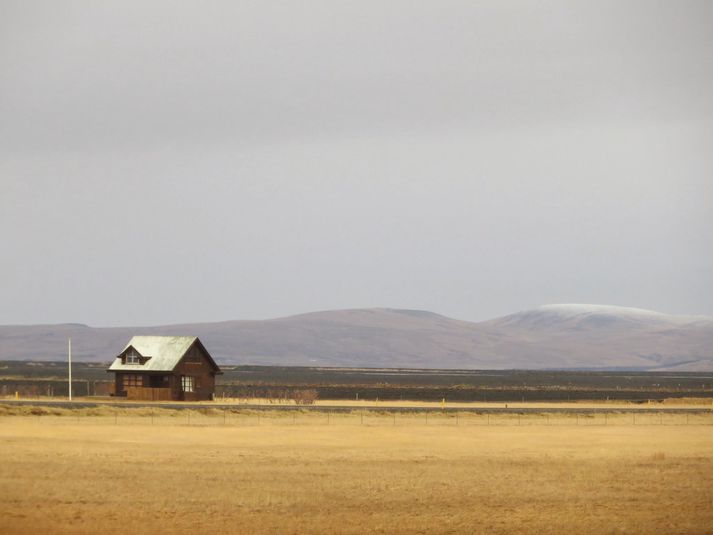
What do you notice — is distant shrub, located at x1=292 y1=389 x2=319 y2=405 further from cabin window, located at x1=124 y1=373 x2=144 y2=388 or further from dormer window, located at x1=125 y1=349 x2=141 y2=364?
dormer window, located at x1=125 y1=349 x2=141 y2=364

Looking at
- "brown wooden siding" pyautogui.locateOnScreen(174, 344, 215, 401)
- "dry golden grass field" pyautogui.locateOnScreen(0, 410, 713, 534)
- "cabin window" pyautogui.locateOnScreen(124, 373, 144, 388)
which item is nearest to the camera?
"dry golden grass field" pyautogui.locateOnScreen(0, 410, 713, 534)

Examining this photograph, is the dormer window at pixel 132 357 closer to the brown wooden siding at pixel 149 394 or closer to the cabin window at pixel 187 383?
the brown wooden siding at pixel 149 394

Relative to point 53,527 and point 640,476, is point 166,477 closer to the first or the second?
point 53,527

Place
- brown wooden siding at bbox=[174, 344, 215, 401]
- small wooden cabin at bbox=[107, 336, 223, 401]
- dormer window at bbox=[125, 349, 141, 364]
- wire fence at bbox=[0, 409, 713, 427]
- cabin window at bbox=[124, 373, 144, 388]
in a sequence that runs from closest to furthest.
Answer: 1. wire fence at bbox=[0, 409, 713, 427]
2. small wooden cabin at bbox=[107, 336, 223, 401]
3. brown wooden siding at bbox=[174, 344, 215, 401]
4. cabin window at bbox=[124, 373, 144, 388]
5. dormer window at bbox=[125, 349, 141, 364]

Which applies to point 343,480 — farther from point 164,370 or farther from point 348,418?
point 164,370

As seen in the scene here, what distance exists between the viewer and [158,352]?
306ft

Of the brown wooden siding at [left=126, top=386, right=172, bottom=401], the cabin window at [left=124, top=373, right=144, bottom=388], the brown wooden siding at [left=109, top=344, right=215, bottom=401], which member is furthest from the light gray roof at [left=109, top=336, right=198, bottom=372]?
the brown wooden siding at [left=126, top=386, right=172, bottom=401]

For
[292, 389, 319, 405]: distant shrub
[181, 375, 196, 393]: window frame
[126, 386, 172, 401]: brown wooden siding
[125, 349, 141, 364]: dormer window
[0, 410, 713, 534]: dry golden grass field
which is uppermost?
[125, 349, 141, 364]: dormer window

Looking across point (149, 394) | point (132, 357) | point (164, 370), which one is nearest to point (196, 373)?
point (164, 370)

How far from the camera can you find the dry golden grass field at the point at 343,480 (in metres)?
35.5

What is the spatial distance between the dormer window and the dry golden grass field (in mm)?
24867

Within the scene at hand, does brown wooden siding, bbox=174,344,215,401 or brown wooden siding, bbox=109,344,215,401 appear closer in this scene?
brown wooden siding, bbox=109,344,215,401

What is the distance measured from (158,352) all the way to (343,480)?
51899mm

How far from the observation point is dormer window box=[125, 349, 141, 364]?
92875mm
